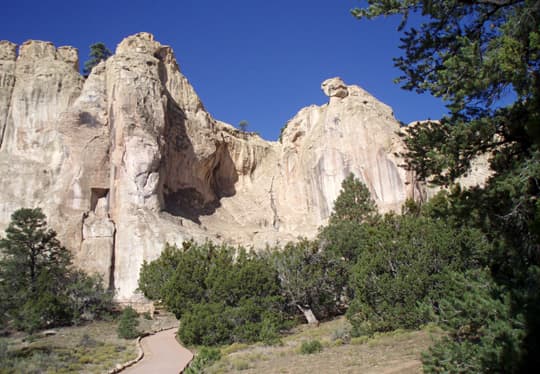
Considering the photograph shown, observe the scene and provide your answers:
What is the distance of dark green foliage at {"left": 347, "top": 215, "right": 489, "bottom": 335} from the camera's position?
51.7 feet

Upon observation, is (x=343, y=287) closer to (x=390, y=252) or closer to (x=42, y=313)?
(x=390, y=252)

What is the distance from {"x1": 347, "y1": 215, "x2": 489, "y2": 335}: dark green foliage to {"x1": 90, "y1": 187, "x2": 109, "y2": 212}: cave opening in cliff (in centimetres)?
2779

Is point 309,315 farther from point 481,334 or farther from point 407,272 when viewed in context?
point 481,334

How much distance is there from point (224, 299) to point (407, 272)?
8.55m

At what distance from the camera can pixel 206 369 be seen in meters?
13.3

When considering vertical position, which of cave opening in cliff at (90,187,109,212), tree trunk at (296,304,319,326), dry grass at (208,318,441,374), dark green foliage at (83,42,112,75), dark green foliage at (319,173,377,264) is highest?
dark green foliage at (83,42,112,75)

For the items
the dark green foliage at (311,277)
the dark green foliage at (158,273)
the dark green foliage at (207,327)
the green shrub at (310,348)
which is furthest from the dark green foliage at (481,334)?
the dark green foliage at (158,273)

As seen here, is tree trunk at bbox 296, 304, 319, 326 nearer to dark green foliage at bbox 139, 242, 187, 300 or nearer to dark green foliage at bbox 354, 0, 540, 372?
dark green foliage at bbox 139, 242, 187, 300

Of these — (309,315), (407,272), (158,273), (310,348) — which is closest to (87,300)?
(158,273)

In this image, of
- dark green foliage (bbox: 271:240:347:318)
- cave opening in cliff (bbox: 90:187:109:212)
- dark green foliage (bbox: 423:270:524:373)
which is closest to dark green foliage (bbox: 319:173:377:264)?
dark green foliage (bbox: 271:240:347:318)

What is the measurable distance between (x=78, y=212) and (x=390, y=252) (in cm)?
2896

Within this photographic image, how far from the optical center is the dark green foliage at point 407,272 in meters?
15.8

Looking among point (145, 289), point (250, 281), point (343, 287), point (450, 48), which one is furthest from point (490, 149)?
point (145, 289)

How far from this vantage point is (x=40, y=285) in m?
27.4
